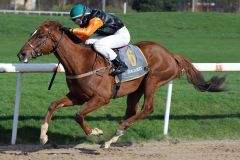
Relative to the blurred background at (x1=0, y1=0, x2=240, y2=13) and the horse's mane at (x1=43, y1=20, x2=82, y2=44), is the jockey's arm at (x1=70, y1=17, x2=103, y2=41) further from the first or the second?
the blurred background at (x1=0, y1=0, x2=240, y2=13)

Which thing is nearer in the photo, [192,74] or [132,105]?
[132,105]

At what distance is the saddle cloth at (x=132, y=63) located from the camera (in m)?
8.45

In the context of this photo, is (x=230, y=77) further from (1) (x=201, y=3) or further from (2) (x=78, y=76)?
(1) (x=201, y=3)

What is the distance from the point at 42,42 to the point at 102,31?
3.40ft

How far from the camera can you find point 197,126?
32.3 feet

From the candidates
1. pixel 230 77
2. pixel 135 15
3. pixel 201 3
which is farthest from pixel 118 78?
pixel 201 3

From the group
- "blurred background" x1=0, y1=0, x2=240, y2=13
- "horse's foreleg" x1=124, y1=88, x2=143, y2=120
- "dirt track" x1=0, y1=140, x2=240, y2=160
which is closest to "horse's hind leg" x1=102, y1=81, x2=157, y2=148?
"horse's foreleg" x1=124, y1=88, x2=143, y2=120

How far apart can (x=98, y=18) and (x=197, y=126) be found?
2665 mm

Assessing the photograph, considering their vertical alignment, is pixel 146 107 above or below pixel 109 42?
below

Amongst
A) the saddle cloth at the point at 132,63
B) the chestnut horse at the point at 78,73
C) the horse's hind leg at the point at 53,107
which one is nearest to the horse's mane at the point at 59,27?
the chestnut horse at the point at 78,73

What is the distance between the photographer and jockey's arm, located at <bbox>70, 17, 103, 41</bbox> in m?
7.96

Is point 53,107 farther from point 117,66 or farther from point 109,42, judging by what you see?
point 109,42

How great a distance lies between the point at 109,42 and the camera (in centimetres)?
845

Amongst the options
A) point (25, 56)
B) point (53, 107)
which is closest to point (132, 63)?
point (53, 107)
